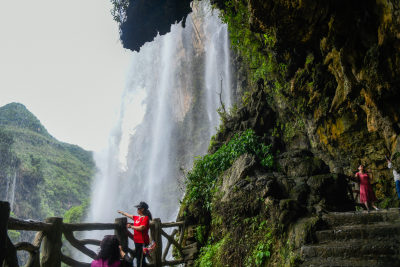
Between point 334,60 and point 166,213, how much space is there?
26152 mm

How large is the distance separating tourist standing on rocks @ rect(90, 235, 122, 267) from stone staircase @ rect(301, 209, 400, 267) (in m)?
2.60

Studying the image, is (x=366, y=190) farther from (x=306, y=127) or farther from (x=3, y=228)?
(x=3, y=228)

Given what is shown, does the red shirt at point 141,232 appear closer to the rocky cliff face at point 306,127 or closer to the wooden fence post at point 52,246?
the wooden fence post at point 52,246

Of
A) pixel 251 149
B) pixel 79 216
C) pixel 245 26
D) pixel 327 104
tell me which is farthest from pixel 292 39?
pixel 79 216

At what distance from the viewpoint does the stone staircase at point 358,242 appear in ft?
11.5

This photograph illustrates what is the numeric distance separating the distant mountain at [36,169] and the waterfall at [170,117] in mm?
5449

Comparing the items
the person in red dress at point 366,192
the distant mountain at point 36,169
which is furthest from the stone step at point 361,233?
the distant mountain at point 36,169

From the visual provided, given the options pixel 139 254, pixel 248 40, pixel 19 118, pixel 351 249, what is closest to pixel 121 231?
pixel 139 254

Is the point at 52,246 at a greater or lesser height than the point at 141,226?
lesser

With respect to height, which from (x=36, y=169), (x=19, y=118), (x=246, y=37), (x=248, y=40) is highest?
(x=19, y=118)

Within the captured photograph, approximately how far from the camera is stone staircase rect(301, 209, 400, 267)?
3.50 metres

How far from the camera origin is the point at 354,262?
3.47 m

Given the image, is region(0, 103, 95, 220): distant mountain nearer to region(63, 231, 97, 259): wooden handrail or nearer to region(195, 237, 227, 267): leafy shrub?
region(195, 237, 227, 267): leafy shrub

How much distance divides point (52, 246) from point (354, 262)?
13.7 ft
